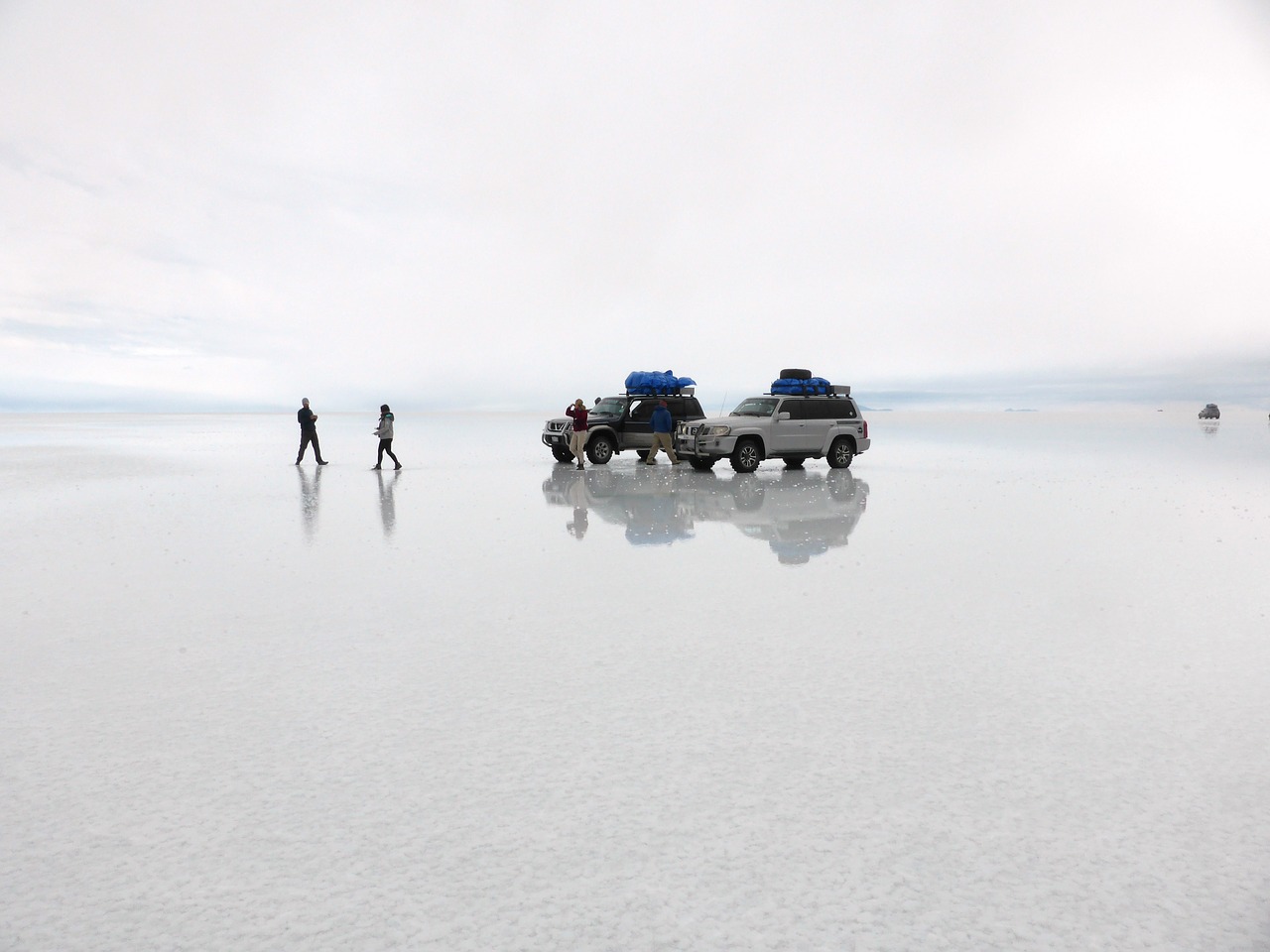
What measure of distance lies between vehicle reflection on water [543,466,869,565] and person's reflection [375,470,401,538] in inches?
109

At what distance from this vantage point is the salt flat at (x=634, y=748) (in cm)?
320

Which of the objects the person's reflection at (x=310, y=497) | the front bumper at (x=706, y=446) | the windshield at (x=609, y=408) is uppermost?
the windshield at (x=609, y=408)

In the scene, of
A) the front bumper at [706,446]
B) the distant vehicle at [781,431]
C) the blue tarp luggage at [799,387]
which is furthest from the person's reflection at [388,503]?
the blue tarp luggage at [799,387]

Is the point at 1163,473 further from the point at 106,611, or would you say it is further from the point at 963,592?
the point at 106,611

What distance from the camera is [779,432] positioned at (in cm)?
2408

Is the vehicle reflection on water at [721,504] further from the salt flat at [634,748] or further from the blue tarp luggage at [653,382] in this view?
the blue tarp luggage at [653,382]

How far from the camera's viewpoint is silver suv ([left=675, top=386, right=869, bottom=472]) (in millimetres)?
23500

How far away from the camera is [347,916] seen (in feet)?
10.3

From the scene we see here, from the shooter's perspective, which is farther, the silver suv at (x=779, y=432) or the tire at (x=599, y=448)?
the tire at (x=599, y=448)

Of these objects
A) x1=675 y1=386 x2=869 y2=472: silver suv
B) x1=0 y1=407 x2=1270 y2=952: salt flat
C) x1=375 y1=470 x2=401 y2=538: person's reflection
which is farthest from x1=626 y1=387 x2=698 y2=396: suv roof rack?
x1=0 y1=407 x2=1270 y2=952: salt flat

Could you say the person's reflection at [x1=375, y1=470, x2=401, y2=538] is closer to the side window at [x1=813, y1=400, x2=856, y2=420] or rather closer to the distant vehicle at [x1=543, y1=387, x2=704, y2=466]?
the distant vehicle at [x1=543, y1=387, x2=704, y2=466]

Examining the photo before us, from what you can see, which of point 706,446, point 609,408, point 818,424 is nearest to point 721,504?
point 706,446

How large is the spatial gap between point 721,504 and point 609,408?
40.5 ft

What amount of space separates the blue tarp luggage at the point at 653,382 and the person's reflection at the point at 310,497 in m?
10.1
